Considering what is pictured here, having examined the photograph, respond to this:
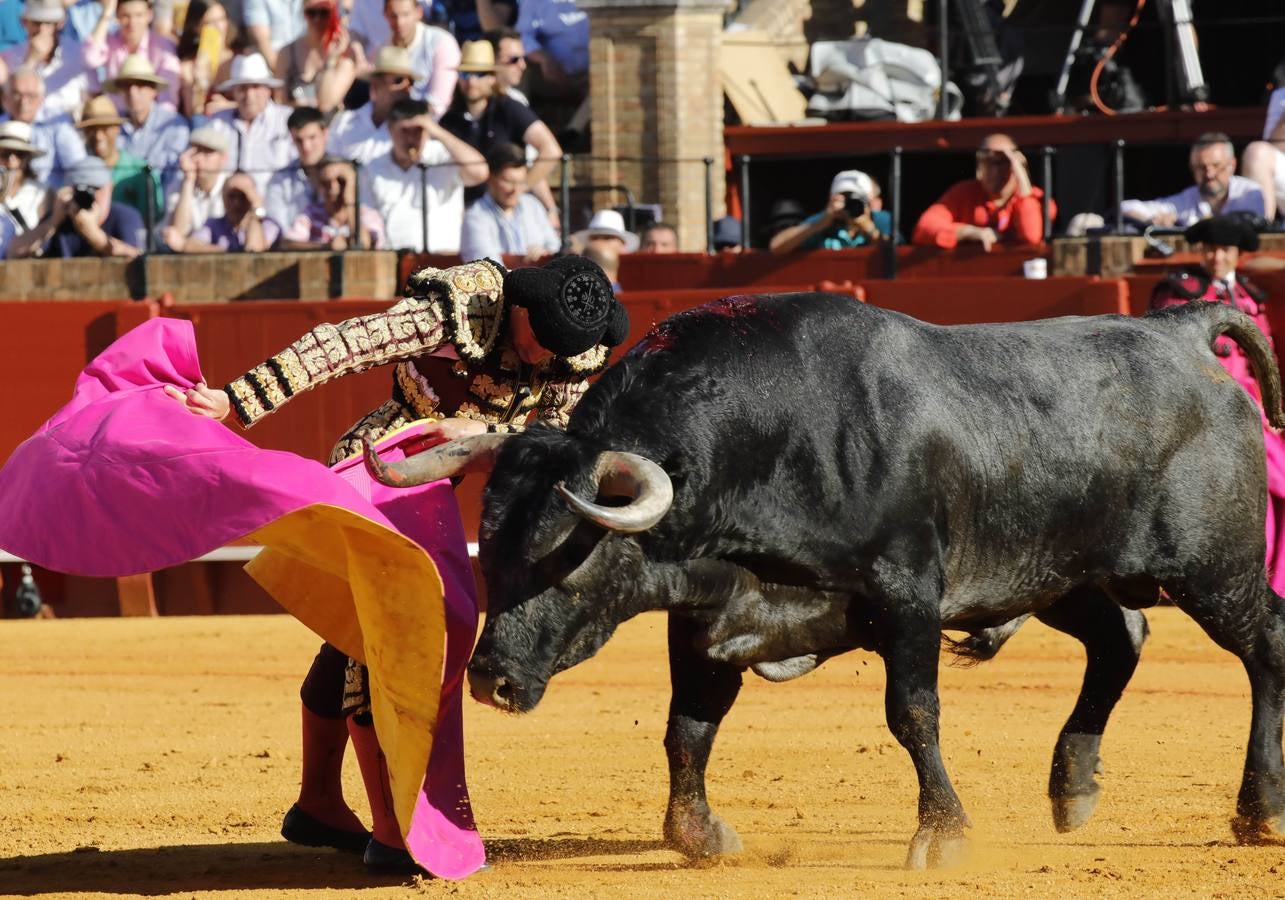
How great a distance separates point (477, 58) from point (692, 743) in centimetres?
721

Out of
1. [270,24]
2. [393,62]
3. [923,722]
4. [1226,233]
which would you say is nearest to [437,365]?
[923,722]

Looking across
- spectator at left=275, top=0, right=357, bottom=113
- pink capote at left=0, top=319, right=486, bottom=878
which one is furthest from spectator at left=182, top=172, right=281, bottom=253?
pink capote at left=0, top=319, right=486, bottom=878

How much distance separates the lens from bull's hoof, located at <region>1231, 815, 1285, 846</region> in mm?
4988

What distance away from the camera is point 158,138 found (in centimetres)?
1159

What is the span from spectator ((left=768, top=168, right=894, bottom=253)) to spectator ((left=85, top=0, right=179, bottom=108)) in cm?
344

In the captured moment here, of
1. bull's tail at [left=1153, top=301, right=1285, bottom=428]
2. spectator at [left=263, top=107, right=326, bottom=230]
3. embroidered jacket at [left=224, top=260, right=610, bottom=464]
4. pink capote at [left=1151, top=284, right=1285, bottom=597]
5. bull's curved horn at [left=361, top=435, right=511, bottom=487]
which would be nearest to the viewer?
bull's curved horn at [left=361, top=435, right=511, bottom=487]

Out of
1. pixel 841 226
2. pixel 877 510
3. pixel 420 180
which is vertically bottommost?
pixel 841 226

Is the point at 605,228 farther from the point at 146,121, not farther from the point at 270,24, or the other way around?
the point at 270,24

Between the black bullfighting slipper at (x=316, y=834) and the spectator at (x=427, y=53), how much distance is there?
22.4ft

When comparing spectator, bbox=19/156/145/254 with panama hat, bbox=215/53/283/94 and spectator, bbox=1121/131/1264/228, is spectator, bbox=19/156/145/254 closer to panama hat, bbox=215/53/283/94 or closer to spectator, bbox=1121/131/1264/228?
panama hat, bbox=215/53/283/94

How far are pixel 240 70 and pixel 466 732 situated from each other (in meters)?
5.58

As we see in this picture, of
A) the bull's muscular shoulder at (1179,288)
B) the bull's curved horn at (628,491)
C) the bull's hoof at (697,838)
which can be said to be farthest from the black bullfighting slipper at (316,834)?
the bull's muscular shoulder at (1179,288)

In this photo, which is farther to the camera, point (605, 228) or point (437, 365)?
point (605, 228)

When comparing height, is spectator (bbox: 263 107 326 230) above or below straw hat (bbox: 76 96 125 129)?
below
